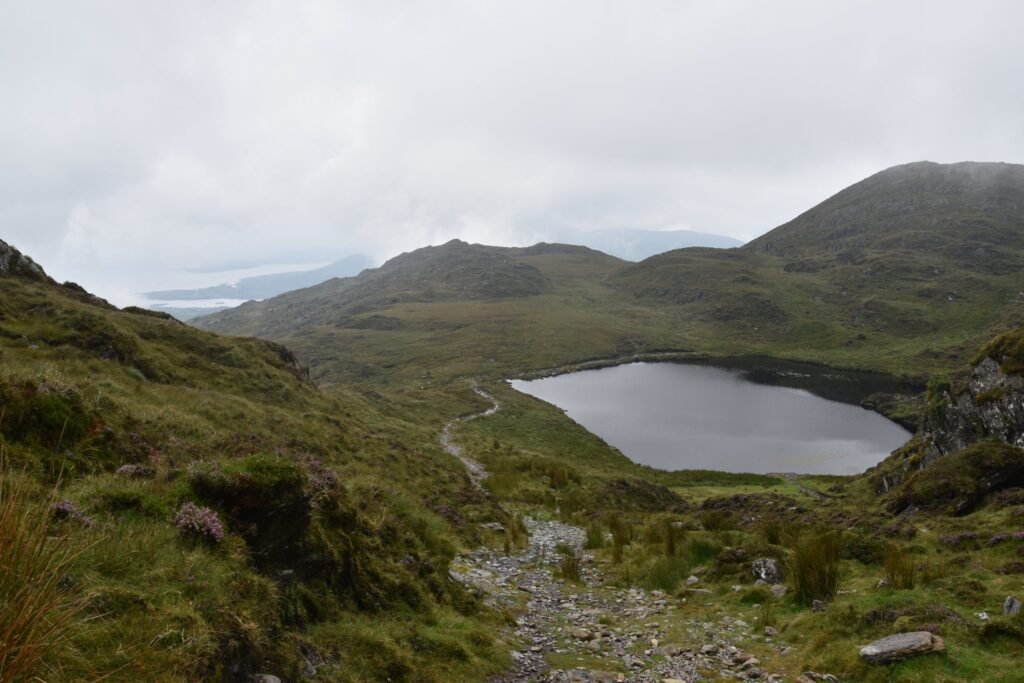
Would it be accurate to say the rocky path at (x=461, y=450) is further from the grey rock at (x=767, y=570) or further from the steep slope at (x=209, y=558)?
the grey rock at (x=767, y=570)

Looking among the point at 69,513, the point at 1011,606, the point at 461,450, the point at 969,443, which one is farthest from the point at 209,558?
the point at 461,450

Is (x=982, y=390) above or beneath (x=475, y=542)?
above

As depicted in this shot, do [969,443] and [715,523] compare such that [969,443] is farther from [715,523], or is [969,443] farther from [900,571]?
[900,571]

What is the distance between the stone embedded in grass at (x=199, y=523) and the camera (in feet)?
25.1

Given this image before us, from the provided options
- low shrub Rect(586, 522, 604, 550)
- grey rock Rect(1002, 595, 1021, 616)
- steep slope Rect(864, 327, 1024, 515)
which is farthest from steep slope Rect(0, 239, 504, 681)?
Result: steep slope Rect(864, 327, 1024, 515)

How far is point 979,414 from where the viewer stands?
86.8 feet

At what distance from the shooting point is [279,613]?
7.71m

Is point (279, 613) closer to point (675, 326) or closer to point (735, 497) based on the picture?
point (735, 497)

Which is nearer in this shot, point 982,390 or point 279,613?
point 279,613

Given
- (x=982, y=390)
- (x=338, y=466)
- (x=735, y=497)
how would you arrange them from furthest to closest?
(x=735, y=497)
(x=982, y=390)
(x=338, y=466)

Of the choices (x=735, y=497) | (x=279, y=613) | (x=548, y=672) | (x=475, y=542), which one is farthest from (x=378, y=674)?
(x=735, y=497)

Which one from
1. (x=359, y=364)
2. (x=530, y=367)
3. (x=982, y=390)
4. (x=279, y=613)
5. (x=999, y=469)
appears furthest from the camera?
(x=359, y=364)

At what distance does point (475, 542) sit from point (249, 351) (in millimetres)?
28852

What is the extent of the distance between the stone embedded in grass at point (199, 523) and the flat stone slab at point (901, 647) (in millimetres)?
10340
